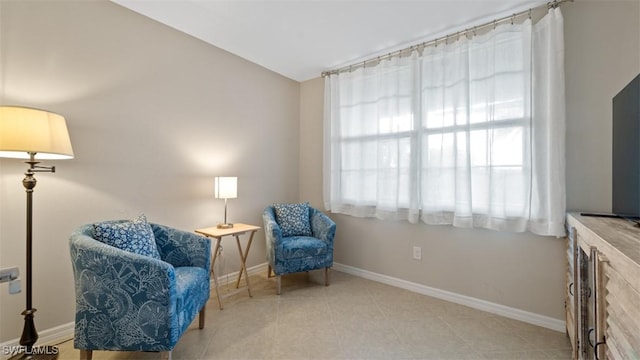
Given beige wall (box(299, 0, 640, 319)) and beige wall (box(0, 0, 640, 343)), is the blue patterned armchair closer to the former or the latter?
beige wall (box(0, 0, 640, 343))

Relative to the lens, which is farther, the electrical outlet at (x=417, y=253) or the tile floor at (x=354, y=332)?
the electrical outlet at (x=417, y=253)

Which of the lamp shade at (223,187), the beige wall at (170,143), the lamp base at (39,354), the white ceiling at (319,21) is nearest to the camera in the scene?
the lamp base at (39,354)

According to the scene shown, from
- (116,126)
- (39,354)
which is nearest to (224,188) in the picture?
(116,126)

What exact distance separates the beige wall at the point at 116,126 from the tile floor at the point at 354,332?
2.62ft

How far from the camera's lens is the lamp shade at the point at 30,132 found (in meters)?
1.44

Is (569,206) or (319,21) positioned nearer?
(569,206)

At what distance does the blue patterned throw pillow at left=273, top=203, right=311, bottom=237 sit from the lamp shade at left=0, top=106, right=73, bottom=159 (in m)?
1.98

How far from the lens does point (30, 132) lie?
1.49 m

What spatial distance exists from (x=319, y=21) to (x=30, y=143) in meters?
2.23

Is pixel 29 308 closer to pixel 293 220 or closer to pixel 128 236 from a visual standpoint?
pixel 128 236

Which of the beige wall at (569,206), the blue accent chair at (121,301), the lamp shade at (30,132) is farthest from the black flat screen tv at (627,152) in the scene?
the lamp shade at (30,132)

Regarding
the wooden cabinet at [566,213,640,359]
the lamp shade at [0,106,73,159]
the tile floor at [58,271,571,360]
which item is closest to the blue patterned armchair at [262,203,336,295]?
the tile floor at [58,271,571,360]

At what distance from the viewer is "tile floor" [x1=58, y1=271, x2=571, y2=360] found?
1.78 m

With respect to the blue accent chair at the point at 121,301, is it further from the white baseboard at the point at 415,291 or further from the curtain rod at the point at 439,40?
the curtain rod at the point at 439,40
